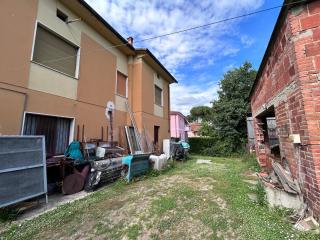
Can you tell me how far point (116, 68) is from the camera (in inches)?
379

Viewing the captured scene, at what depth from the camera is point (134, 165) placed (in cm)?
658

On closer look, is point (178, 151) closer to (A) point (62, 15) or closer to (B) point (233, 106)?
(B) point (233, 106)

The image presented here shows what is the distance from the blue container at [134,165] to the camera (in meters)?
6.38

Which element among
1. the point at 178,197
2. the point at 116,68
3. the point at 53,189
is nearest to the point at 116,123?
the point at 116,68

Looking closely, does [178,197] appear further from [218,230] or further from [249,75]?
[249,75]

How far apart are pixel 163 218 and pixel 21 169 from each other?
327 centimetres

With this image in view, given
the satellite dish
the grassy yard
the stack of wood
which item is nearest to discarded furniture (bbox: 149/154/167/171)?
the grassy yard

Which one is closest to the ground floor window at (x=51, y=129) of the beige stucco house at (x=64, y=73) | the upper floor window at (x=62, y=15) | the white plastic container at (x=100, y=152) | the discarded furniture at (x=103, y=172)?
Answer: the beige stucco house at (x=64, y=73)

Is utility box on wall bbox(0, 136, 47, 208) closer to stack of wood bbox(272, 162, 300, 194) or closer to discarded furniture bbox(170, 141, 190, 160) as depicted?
stack of wood bbox(272, 162, 300, 194)

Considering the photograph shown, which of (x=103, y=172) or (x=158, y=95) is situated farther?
(x=158, y=95)

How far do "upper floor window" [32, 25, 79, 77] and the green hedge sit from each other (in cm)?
1364

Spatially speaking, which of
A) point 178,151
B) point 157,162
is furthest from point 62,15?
point 178,151

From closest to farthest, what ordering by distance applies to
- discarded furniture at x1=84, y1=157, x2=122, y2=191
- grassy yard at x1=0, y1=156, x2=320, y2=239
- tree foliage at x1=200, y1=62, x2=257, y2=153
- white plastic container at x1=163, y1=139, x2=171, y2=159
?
grassy yard at x1=0, y1=156, x2=320, y2=239 → discarded furniture at x1=84, y1=157, x2=122, y2=191 → white plastic container at x1=163, y1=139, x2=171, y2=159 → tree foliage at x1=200, y1=62, x2=257, y2=153

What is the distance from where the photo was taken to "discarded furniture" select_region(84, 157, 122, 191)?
5614 mm
